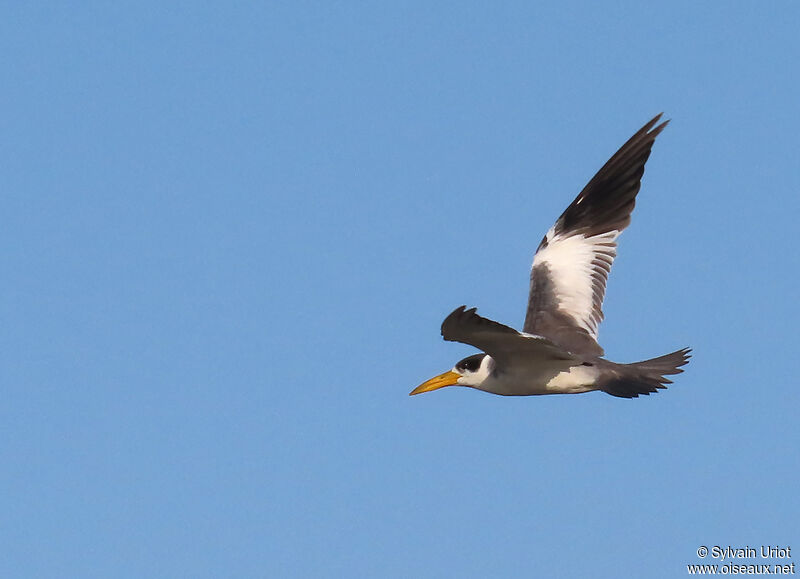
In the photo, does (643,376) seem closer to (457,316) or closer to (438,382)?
(438,382)

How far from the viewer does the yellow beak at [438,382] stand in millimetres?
13359

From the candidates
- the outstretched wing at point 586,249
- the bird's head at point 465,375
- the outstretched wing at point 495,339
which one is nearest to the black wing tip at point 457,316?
the outstretched wing at point 495,339

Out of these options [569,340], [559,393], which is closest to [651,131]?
[569,340]

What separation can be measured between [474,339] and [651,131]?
227 inches

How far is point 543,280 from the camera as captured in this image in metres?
15.2

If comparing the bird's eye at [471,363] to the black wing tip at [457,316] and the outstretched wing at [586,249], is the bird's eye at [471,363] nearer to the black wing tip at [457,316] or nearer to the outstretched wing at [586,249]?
the outstretched wing at [586,249]

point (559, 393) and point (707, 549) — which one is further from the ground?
point (559, 393)

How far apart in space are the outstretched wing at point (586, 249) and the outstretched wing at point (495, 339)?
6.58ft

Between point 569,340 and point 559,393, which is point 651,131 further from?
point 559,393

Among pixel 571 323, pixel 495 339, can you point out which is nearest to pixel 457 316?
pixel 495 339

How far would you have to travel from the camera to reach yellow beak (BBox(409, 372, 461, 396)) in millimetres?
13359

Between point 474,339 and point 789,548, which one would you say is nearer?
point 474,339

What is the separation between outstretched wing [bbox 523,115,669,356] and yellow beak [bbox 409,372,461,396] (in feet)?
5.31

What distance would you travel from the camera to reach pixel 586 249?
50.6ft
